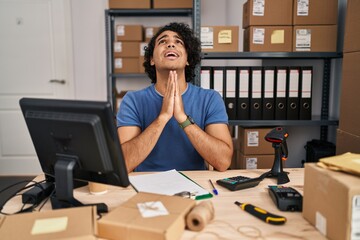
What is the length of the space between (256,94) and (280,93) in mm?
161

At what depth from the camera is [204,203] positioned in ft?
2.87

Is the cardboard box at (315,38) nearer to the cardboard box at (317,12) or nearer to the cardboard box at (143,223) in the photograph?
the cardboard box at (317,12)

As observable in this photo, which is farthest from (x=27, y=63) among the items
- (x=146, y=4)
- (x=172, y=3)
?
(x=172, y=3)

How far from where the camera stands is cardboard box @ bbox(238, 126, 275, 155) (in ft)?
7.11

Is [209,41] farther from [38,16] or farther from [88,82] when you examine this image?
[38,16]

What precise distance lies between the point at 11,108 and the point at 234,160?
2.56 meters

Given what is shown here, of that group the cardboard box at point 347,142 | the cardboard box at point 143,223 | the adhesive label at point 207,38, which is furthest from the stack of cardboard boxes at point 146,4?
the cardboard box at point 143,223

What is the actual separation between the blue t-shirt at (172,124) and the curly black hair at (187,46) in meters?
0.33

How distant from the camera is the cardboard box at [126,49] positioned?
3.13 metres

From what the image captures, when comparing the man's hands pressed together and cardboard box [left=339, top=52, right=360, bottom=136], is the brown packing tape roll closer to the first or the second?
the man's hands pressed together

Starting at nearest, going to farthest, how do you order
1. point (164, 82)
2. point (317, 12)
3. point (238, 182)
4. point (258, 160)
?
1. point (238, 182)
2. point (164, 82)
3. point (317, 12)
4. point (258, 160)

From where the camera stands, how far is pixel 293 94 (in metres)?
2.14

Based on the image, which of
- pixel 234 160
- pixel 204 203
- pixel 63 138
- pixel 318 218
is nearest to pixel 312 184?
pixel 318 218

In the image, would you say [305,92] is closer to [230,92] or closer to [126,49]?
[230,92]
